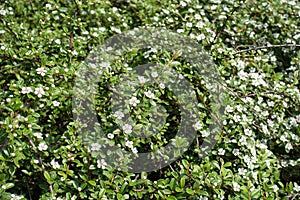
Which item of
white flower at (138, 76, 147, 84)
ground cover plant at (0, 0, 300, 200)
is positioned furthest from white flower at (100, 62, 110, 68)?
white flower at (138, 76, 147, 84)

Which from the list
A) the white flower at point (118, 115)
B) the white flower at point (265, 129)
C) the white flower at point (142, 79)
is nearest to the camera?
the white flower at point (118, 115)

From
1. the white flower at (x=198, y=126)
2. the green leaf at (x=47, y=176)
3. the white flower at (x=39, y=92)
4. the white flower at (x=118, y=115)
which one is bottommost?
the green leaf at (x=47, y=176)

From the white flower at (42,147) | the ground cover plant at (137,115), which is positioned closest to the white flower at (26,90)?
the ground cover plant at (137,115)

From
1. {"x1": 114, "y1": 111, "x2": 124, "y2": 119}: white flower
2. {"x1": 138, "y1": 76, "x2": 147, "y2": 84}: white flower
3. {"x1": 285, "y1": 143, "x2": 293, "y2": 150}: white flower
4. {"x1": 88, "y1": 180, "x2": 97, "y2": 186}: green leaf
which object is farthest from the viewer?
{"x1": 285, "y1": 143, "x2": 293, "y2": 150}: white flower

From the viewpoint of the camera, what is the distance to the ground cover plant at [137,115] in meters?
1.87

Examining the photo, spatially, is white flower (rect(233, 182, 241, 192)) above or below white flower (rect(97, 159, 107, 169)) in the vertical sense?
below

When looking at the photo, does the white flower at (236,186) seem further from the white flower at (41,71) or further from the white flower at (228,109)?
the white flower at (41,71)

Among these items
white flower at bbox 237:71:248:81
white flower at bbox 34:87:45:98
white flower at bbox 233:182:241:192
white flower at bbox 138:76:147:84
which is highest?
white flower at bbox 138:76:147:84

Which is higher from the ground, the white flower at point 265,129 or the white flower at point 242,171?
the white flower at point 265,129

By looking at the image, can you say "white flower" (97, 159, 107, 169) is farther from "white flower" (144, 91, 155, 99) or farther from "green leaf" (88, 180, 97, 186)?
"white flower" (144, 91, 155, 99)

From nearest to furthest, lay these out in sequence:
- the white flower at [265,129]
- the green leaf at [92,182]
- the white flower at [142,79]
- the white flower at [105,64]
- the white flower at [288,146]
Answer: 1. the green leaf at [92,182]
2. the white flower at [142,79]
3. the white flower at [105,64]
4. the white flower at [265,129]
5. the white flower at [288,146]

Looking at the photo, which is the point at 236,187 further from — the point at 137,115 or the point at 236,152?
the point at 137,115

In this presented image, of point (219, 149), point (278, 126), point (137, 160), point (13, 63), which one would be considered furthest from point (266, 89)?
point (13, 63)

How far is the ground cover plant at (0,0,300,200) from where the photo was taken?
187 cm
